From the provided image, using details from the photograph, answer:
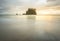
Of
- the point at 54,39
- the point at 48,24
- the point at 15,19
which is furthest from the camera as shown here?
the point at 15,19

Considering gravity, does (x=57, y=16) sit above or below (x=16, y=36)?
above

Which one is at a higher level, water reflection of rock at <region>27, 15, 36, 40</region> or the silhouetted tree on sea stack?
the silhouetted tree on sea stack

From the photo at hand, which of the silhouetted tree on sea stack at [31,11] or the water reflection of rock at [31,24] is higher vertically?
the silhouetted tree on sea stack at [31,11]

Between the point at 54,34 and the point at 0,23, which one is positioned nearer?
the point at 54,34

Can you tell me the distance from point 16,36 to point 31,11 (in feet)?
1.48

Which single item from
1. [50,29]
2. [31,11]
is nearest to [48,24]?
[50,29]

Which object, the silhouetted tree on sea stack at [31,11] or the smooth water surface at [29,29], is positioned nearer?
the smooth water surface at [29,29]

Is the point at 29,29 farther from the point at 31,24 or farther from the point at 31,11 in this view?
the point at 31,11

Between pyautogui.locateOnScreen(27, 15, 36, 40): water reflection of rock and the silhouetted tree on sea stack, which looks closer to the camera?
pyautogui.locateOnScreen(27, 15, 36, 40): water reflection of rock

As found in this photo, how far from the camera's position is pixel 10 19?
143 centimetres

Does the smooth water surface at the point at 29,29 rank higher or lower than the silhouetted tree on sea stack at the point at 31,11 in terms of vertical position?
lower

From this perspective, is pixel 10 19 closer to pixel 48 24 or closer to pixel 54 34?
pixel 48 24

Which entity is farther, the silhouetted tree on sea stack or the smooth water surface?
the silhouetted tree on sea stack

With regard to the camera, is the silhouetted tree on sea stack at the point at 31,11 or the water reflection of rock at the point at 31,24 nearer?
the water reflection of rock at the point at 31,24
